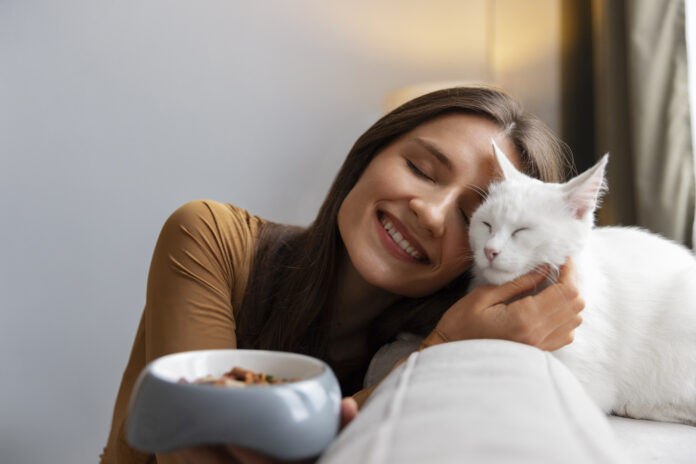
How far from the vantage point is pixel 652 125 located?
167 cm

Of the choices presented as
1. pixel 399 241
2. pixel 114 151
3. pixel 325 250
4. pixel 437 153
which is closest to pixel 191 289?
pixel 325 250

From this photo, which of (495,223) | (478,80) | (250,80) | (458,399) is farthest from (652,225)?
(250,80)

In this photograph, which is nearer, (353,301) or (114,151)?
(353,301)

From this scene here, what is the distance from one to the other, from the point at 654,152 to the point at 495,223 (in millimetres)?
1091

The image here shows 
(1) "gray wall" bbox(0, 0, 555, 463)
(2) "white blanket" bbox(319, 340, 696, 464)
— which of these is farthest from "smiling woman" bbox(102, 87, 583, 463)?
(1) "gray wall" bbox(0, 0, 555, 463)

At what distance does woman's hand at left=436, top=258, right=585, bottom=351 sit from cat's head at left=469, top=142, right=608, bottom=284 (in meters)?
0.03

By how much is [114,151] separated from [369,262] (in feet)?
4.39

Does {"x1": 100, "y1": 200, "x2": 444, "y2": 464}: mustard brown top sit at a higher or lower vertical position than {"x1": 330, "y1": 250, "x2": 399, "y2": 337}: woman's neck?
higher

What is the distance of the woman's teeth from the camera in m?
1.06

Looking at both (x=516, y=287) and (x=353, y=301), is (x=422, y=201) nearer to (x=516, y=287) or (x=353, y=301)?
(x=516, y=287)

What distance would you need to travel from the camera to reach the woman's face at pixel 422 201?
1.02 m

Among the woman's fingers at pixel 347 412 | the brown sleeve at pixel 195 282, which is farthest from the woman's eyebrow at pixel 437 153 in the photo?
the woman's fingers at pixel 347 412

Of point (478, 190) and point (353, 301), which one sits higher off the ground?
point (478, 190)

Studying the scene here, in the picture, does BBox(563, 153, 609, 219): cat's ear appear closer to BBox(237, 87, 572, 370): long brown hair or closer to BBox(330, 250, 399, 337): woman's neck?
BBox(237, 87, 572, 370): long brown hair
